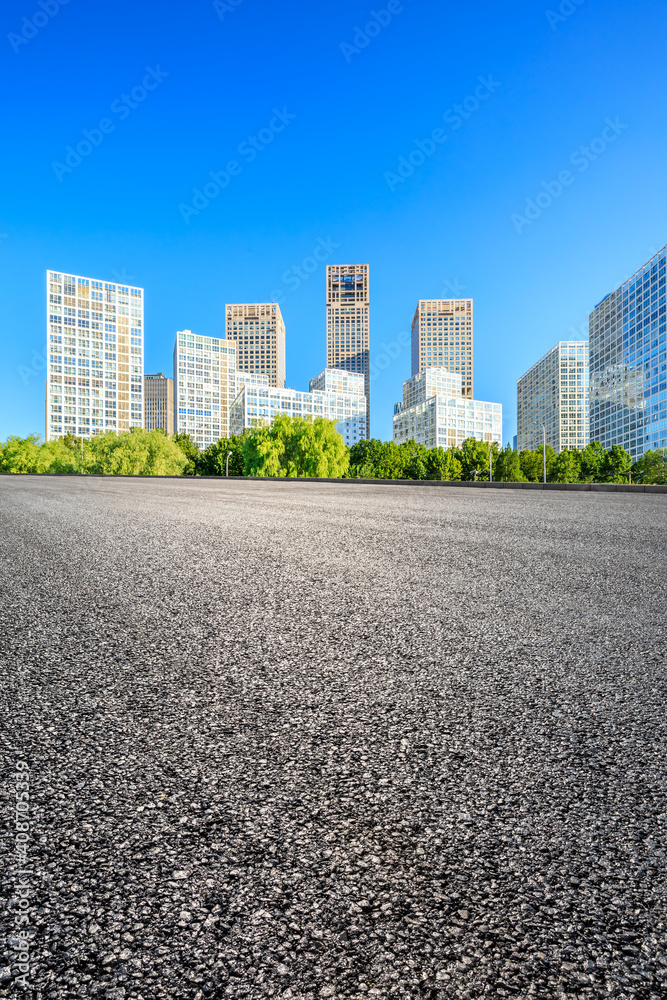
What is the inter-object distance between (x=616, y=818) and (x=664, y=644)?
1880 mm

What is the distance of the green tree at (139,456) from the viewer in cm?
6681

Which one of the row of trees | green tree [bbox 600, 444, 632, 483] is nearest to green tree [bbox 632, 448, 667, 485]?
the row of trees

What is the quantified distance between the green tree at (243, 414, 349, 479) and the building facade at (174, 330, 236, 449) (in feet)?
422

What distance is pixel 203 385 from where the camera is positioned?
624 ft

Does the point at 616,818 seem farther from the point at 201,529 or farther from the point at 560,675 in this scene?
the point at 201,529

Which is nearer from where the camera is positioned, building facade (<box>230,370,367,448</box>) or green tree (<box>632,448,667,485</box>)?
green tree (<box>632,448,667,485</box>)

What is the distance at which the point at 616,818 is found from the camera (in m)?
1.62

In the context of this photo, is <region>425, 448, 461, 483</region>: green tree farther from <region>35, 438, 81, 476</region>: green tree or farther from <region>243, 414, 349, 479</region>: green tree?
<region>35, 438, 81, 476</region>: green tree

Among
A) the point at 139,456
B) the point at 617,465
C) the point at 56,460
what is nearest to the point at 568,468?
the point at 617,465

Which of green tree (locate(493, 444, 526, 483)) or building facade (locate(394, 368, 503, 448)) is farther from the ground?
building facade (locate(394, 368, 503, 448))

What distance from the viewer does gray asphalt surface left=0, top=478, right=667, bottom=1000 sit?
1.16m

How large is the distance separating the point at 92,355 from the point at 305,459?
12000 cm

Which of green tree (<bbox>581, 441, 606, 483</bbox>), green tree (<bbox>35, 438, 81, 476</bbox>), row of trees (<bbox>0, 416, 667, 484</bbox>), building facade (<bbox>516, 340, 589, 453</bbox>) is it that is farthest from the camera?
building facade (<bbox>516, 340, 589, 453</bbox>)

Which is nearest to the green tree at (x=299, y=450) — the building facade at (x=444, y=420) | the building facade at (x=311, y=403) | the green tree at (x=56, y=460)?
the green tree at (x=56, y=460)
